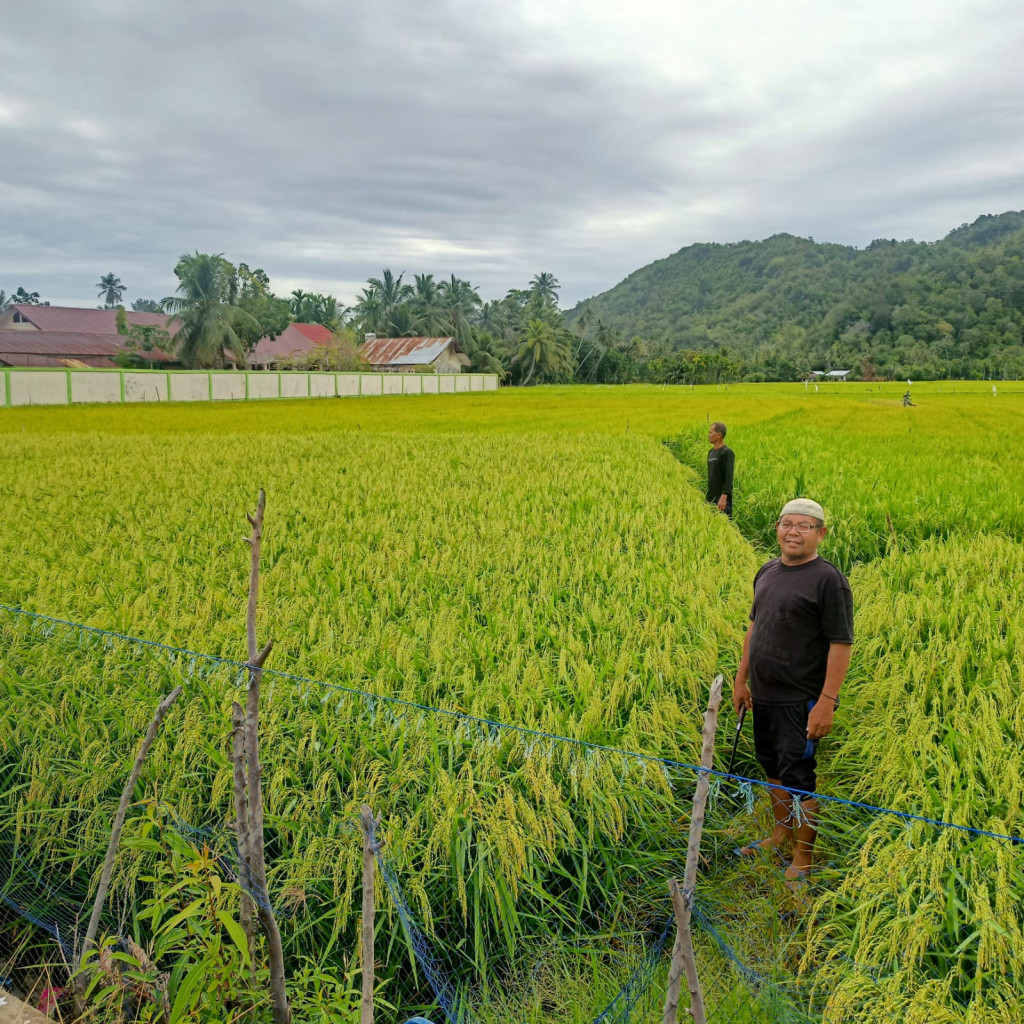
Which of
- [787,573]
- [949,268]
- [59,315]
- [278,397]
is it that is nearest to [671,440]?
[787,573]

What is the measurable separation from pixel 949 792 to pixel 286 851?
1.98 meters

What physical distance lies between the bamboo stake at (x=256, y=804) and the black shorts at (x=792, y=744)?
70.3 inches

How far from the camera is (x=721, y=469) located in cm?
671

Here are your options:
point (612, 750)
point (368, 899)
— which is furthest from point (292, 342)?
point (368, 899)

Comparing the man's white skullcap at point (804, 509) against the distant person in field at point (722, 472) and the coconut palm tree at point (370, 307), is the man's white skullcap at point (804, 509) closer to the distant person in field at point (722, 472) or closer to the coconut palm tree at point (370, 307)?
the distant person in field at point (722, 472)

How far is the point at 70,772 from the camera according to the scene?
8.73 ft

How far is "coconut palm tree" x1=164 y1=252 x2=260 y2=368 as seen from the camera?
36719 millimetres

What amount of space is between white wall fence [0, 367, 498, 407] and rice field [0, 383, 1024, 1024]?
70.5 ft

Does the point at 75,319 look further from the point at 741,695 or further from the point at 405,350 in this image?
the point at 741,695

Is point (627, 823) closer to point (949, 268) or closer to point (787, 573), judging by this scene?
point (787, 573)

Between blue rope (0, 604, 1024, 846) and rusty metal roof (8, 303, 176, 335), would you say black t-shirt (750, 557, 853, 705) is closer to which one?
blue rope (0, 604, 1024, 846)

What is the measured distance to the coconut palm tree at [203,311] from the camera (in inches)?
1446

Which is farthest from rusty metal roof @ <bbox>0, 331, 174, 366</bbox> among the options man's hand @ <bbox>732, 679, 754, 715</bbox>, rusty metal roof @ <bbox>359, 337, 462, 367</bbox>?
man's hand @ <bbox>732, 679, 754, 715</bbox>

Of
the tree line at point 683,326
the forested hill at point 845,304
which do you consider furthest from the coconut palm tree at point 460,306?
the forested hill at point 845,304
